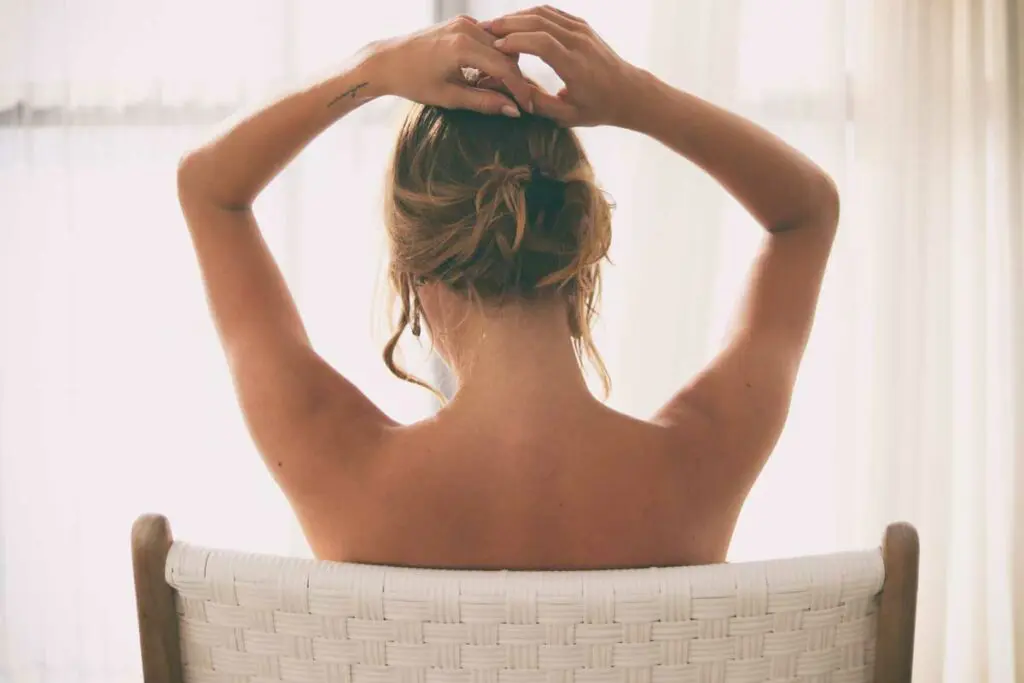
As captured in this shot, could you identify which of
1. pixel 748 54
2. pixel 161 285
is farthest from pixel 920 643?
pixel 161 285

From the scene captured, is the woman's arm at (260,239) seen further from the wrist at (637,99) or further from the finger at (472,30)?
the wrist at (637,99)

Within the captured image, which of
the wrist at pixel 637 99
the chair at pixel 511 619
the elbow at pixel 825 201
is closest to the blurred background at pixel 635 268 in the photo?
the elbow at pixel 825 201

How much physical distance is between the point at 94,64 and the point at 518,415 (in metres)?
1.33

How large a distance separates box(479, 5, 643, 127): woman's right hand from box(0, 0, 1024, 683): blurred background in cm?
77

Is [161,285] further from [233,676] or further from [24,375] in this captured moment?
[233,676]

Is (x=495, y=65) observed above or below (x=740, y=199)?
above

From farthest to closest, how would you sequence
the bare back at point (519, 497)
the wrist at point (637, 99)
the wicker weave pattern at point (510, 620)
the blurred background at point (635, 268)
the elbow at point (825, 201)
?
the blurred background at point (635, 268)
the elbow at point (825, 201)
the wrist at point (637, 99)
the bare back at point (519, 497)
the wicker weave pattern at point (510, 620)

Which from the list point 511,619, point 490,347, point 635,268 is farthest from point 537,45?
point 635,268

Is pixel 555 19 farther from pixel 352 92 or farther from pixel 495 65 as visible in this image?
pixel 352 92

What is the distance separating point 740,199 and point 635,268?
2.09ft

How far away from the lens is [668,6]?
5.59 ft

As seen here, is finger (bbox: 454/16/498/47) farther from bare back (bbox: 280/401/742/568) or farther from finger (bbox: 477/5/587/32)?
bare back (bbox: 280/401/742/568)

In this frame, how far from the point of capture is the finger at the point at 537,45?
0.92m

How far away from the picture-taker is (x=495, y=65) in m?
0.92
